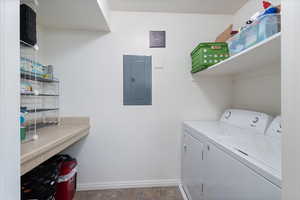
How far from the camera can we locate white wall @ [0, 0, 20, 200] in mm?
411

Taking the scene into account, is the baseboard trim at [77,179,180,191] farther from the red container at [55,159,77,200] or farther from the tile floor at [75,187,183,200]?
the red container at [55,159,77,200]

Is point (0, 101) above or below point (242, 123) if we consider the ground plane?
above

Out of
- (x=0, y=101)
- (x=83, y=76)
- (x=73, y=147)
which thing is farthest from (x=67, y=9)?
(x=73, y=147)

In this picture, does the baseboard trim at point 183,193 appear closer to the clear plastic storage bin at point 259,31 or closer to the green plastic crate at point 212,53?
the green plastic crate at point 212,53

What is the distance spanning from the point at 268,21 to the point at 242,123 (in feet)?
3.32

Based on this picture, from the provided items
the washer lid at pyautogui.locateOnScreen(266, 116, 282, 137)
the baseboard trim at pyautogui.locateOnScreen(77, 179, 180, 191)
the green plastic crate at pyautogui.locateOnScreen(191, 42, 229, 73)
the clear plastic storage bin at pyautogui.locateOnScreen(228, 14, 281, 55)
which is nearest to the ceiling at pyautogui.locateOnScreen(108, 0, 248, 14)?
the green plastic crate at pyautogui.locateOnScreen(191, 42, 229, 73)

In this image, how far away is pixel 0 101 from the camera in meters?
0.40

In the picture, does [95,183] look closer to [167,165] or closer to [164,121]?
[167,165]

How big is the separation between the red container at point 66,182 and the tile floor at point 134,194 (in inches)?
9.2

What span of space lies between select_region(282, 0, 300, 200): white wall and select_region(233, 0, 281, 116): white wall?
1179 mm

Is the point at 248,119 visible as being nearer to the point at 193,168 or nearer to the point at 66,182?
the point at 193,168

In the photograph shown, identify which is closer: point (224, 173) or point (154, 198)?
point (224, 173)

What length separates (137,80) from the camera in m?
1.88

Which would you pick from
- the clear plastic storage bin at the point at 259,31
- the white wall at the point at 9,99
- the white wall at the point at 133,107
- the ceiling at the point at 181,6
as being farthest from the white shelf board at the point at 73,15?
the clear plastic storage bin at the point at 259,31
